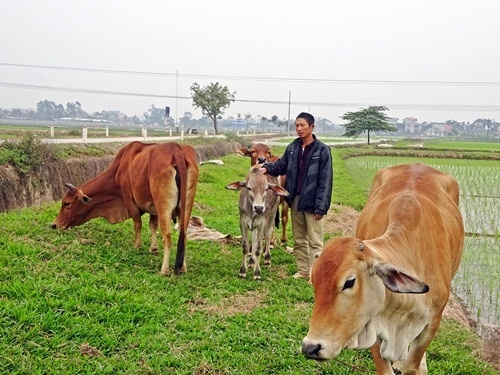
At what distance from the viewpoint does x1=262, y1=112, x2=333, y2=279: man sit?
591cm

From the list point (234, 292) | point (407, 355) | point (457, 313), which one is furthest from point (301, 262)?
point (407, 355)

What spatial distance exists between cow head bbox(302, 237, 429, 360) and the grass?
4.99ft

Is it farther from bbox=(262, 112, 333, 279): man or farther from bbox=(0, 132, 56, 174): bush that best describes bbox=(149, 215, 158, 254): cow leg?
bbox=(0, 132, 56, 174): bush

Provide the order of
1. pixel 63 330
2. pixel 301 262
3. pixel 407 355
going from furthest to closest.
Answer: pixel 301 262, pixel 63 330, pixel 407 355

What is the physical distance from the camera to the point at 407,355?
3465mm

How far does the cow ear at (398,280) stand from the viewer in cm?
255

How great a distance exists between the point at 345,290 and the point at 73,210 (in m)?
5.38

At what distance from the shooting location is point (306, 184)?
235 inches

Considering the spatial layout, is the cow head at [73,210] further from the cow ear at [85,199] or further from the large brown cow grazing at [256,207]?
the large brown cow grazing at [256,207]

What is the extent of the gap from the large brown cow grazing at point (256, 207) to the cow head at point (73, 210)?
235 centimetres

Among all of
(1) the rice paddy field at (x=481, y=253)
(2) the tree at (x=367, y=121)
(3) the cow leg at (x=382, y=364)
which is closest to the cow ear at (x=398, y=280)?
(3) the cow leg at (x=382, y=364)

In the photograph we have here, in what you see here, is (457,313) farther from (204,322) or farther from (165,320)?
(165,320)

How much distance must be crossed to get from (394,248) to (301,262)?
11.3 ft

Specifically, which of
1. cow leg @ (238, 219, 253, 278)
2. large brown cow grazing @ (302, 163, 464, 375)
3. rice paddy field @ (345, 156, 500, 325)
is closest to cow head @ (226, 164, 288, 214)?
cow leg @ (238, 219, 253, 278)
